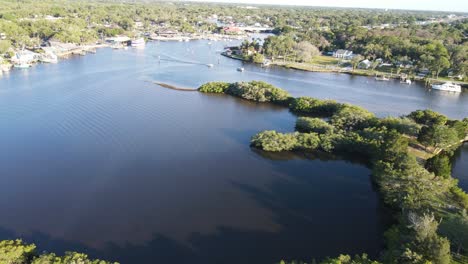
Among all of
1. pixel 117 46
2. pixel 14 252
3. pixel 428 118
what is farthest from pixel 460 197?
pixel 117 46

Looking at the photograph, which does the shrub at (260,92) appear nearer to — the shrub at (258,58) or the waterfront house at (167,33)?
the shrub at (258,58)

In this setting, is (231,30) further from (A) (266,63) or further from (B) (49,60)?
(B) (49,60)

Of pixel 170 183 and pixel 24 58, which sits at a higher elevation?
pixel 24 58

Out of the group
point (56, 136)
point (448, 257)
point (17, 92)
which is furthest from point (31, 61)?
point (448, 257)

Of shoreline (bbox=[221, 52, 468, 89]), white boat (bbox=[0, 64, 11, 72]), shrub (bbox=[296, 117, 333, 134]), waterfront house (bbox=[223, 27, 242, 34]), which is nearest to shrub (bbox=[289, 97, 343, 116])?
shrub (bbox=[296, 117, 333, 134])

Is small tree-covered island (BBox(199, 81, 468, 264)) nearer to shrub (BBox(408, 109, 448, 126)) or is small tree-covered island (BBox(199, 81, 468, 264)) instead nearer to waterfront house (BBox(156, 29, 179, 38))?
shrub (BBox(408, 109, 448, 126))

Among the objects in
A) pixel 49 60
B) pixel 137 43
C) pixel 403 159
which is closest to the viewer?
pixel 403 159
